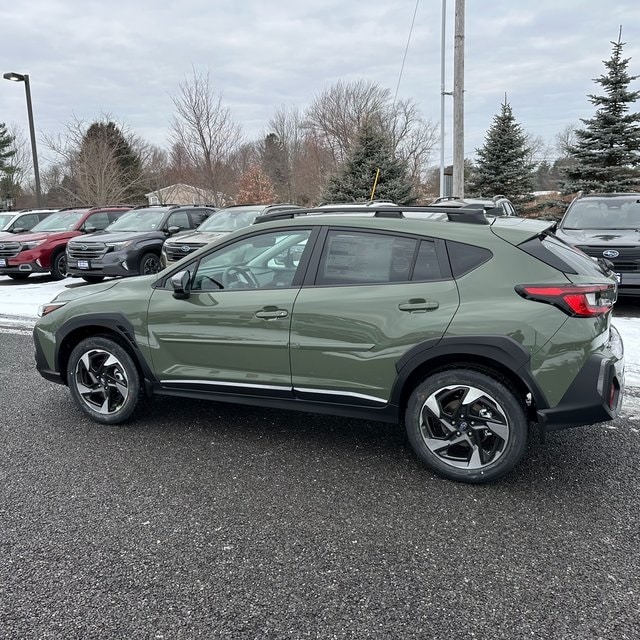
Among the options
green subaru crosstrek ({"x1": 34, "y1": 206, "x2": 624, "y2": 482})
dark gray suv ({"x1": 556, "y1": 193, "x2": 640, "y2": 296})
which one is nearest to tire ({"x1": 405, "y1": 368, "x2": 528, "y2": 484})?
green subaru crosstrek ({"x1": 34, "y1": 206, "x2": 624, "y2": 482})

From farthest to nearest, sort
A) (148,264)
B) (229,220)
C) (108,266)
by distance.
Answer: (148,264), (229,220), (108,266)

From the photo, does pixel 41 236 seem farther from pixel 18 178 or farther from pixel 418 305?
pixel 18 178

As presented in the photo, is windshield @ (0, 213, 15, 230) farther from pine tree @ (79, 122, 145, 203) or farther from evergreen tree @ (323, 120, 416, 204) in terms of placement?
evergreen tree @ (323, 120, 416, 204)

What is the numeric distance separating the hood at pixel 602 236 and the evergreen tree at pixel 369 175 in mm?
13332

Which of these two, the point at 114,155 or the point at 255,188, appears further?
the point at 255,188

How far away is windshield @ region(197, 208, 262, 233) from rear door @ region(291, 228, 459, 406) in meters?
8.06

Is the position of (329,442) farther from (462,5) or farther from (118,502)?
(462,5)

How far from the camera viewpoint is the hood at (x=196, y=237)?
10.7 m

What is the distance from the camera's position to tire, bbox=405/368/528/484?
3.18 meters

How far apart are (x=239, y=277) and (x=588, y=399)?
2.42 m

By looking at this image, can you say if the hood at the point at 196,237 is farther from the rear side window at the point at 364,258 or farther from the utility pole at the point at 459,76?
the rear side window at the point at 364,258

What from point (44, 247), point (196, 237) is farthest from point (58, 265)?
point (196, 237)

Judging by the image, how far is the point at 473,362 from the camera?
327 centimetres

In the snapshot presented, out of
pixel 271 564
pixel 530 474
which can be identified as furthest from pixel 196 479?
pixel 530 474
